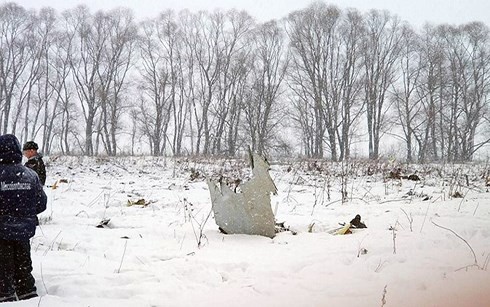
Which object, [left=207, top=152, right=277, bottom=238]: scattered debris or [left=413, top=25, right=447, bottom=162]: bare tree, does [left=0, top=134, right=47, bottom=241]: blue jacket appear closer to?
[left=207, top=152, right=277, bottom=238]: scattered debris

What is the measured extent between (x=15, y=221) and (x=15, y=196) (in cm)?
20

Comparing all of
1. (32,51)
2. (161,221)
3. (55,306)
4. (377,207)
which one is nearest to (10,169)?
(55,306)

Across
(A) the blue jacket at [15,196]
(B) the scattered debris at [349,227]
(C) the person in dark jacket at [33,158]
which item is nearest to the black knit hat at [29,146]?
(C) the person in dark jacket at [33,158]

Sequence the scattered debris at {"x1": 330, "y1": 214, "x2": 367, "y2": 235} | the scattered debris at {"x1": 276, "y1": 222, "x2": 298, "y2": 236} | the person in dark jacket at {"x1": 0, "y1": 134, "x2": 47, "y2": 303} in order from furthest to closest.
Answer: the scattered debris at {"x1": 276, "y1": 222, "x2": 298, "y2": 236}
the scattered debris at {"x1": 330, "y1": 214, "x2": 367, "y2": 235}
the person in dark jacket at {"x1": 0, "y1": 134, "x2": 47, "y2": 303}

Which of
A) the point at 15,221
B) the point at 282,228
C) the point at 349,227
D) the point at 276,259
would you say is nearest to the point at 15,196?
the point at 15,221

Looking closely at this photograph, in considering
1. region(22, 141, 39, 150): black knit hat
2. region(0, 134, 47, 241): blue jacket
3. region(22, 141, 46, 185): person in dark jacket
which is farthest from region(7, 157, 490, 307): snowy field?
region(22, 141, 39, 150): black knit hat

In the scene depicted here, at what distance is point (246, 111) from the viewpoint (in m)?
26.3

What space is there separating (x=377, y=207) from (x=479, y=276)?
3461 mm

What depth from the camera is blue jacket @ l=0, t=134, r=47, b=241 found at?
2.71 m

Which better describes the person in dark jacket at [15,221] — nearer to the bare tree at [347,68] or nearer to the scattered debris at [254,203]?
the scattered debris at [254,203]

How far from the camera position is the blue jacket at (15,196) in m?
2.71

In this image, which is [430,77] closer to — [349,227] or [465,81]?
[465,81]

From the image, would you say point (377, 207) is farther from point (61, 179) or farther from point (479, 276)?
point (61, 179)

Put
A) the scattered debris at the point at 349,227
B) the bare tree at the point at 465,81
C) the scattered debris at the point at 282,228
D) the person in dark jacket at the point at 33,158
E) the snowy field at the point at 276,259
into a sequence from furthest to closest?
the bare tree at the point at 465,81 → the person in dark jacket at the point at 33,158 → the scattered debris at the point at 282,228 → the scattered debris at the point at 349,227 → the snowy field at the point at 276,259
